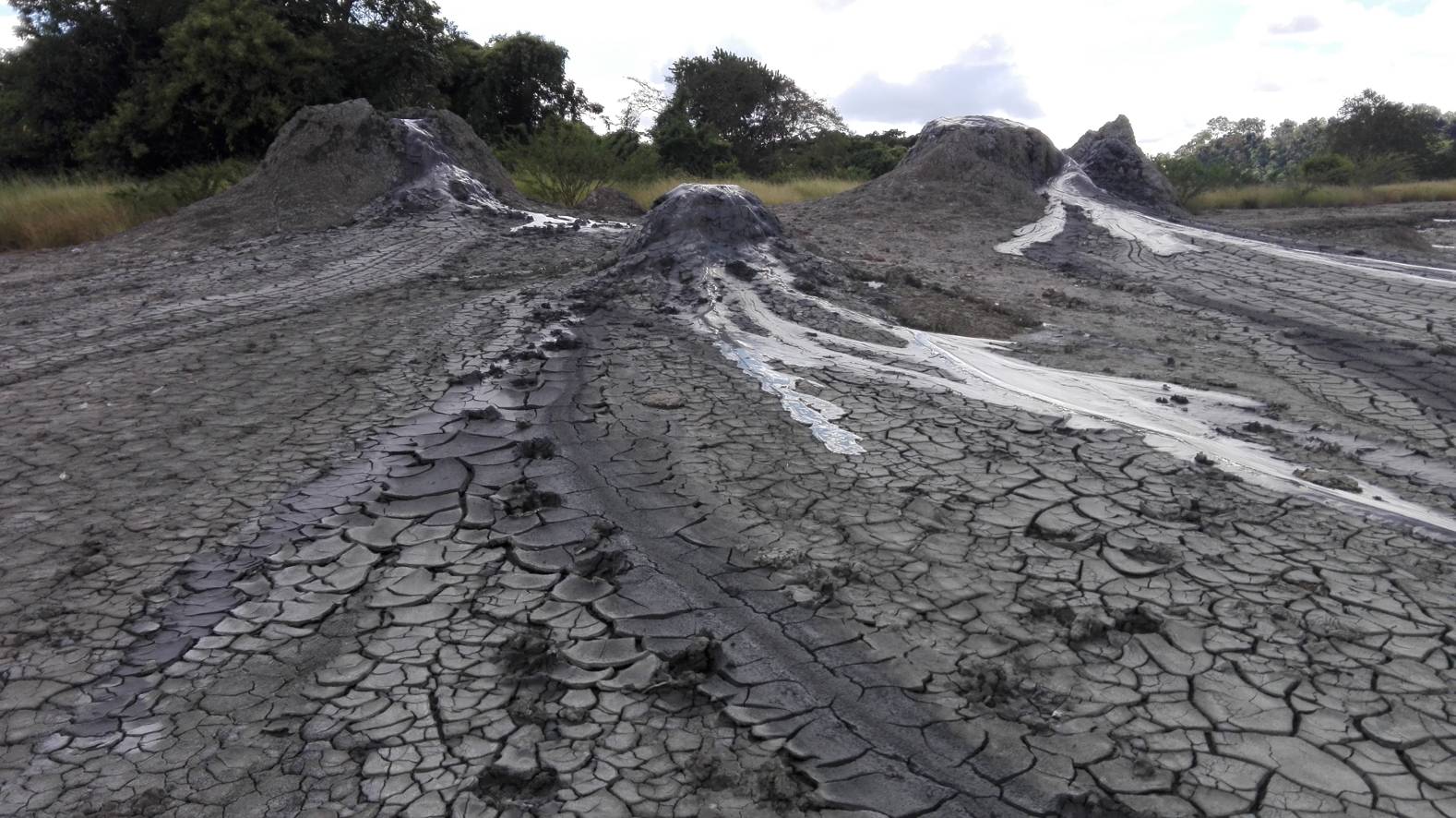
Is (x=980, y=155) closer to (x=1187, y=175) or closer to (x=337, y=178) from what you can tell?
(x=1187, y=175)

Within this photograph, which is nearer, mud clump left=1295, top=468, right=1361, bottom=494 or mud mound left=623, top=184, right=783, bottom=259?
mud clump left=1295, top=468, right=1361, bottom=494

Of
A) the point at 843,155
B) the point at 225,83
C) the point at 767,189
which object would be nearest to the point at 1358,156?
the point at 843,155

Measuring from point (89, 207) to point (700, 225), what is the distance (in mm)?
8872

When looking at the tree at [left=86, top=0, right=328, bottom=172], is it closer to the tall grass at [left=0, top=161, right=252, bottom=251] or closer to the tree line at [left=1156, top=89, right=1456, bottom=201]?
the tall grass at [left=0, top=161, right=252, bottom=251]

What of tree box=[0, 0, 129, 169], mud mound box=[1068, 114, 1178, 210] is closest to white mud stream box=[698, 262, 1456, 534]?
mud mound box=[1068, 114, 1178, 210]

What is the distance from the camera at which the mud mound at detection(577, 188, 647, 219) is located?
11.2 m

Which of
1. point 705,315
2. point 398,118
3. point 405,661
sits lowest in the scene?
point 405,661

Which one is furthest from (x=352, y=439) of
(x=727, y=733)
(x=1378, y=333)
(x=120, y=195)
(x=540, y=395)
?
(x=120, y=195)

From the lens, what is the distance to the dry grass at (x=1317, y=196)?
15703 millimetres

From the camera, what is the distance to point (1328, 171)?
18875 millimetres

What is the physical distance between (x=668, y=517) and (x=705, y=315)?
8.73 ft

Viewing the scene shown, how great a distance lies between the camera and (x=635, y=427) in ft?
13.3

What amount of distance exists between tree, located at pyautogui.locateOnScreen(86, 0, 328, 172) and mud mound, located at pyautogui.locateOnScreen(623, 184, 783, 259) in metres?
10.5

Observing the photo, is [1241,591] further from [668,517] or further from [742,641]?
[668,517]
